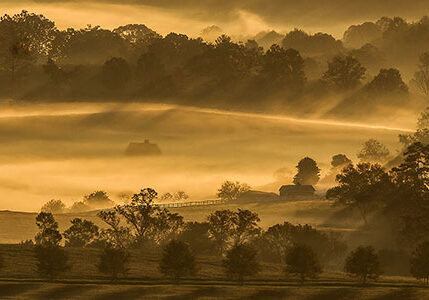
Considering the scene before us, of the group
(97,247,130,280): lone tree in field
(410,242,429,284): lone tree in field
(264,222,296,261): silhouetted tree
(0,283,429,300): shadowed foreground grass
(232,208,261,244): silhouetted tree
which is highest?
(232,208,261,244): silhouetted tree

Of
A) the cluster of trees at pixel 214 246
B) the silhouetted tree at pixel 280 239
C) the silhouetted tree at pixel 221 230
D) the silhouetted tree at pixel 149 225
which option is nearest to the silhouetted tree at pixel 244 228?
the cluster of trees at pixel 214 246

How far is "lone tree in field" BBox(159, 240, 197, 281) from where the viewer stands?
137m

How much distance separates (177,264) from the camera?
13750cm

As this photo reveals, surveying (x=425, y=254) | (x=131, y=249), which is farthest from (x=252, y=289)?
(x=131, y=249)

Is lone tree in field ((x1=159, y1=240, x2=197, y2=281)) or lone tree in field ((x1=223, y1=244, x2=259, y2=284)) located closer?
lone tree in field ((x1=159, y1=240, x2=197, y2=281))

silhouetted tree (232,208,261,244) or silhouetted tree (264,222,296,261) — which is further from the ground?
silhouetted tree (232,208,261,244)

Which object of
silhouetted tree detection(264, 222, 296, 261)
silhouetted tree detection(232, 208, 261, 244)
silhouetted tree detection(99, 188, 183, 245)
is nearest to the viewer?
silhouetted tree detection(264, 222, 296, 261)

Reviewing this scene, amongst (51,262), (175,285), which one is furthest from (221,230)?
(175,285)

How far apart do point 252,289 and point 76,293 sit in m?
18.1

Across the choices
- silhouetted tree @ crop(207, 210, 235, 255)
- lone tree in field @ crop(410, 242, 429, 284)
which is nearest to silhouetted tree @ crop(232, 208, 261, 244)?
silhouetted tree @ crop(207, 210, 235, 255)

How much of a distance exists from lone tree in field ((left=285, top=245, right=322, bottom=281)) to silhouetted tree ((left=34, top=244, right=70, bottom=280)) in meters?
25.0

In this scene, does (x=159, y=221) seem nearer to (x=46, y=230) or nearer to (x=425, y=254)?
(x=46, y=230)

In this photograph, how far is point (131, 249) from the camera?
168 m

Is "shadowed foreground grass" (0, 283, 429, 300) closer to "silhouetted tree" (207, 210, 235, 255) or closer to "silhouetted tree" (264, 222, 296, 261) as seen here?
"silhouetted tree" (264, 222, 296, 261)
